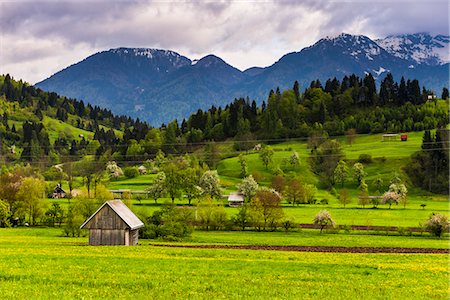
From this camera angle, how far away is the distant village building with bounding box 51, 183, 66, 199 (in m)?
147

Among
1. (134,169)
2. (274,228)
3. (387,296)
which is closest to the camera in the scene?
(387,296)

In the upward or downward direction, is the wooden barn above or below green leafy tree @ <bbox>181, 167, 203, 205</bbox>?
below

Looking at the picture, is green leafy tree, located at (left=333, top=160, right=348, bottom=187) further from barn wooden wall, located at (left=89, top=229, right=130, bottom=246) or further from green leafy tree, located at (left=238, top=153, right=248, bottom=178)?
barn wooden wall, located at (left=89, top=229, right=130, bottom=246)

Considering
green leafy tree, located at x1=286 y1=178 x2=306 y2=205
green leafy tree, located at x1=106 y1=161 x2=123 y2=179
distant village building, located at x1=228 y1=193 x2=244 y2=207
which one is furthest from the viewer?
green leafy tree, located at x1=106 y1=161 x2=123 y2=179

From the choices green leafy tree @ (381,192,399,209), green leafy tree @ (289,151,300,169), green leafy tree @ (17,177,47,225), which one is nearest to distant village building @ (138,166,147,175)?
green leafy tree @ (289,151,300,169)

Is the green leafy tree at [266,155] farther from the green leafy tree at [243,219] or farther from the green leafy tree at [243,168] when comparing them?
the green leafy tree at [243,219]

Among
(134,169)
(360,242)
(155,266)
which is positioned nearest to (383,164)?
(134,169)

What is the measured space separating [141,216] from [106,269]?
47.0 m

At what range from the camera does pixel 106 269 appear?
26266mm

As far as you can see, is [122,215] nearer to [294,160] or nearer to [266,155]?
[266,155]

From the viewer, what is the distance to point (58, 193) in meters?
148

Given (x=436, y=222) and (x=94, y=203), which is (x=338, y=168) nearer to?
(x=436, y=222)

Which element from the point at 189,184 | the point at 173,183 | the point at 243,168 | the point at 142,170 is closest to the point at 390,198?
the point at 189,184

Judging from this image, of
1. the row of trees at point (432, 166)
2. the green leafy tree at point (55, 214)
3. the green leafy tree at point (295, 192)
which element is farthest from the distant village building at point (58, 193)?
the row of trees at point (432, 166)
